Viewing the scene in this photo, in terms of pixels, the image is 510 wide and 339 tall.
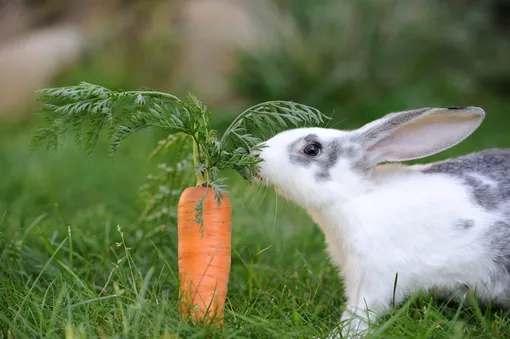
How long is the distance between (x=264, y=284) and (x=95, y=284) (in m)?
0.71

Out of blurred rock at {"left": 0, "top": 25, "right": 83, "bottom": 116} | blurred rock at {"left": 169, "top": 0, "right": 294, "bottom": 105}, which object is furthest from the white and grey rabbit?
blurred rock at {"left": 0, "top": 25, "right": 83, "bottom": 116}

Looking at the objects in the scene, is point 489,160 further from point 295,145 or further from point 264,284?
point 264,284

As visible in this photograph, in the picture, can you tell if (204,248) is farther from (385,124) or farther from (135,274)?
(385,124)

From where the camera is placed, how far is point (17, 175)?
4.51 meters

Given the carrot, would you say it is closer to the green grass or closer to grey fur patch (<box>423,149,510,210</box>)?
the green grass

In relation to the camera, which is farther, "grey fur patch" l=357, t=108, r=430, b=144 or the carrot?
"grey fur patch" l=357, t=108, r=430, b=144

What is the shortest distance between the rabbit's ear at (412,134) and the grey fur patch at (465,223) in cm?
32

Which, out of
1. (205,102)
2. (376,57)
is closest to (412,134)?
(205,102)

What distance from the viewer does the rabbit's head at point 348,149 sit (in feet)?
8.54

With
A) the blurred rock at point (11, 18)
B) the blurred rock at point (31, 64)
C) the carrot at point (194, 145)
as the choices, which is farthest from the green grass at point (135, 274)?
the blurred rock at point (11, 18)

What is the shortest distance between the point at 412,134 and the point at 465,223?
437mm

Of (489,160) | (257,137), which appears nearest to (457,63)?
(489,160)

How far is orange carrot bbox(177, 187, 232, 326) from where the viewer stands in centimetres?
246

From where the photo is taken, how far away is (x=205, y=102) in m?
6.40
